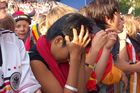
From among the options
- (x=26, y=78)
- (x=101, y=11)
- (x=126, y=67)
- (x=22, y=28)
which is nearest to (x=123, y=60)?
(x=126, y=67)

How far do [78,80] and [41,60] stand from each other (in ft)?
0.77

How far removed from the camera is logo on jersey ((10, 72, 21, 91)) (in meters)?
1.82

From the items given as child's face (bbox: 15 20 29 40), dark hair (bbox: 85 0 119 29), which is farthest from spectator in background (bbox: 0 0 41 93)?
child's face (bbox: 15 20 29 40)

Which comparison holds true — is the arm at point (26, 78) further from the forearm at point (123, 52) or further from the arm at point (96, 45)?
the forearm at point (123, 52)

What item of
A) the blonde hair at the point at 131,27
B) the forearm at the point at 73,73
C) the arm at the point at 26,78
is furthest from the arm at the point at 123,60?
the arm at the point at 26,78

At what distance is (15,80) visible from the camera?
1.83m

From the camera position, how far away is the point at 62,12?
2.55 meters

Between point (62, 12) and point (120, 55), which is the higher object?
point (62, 12)

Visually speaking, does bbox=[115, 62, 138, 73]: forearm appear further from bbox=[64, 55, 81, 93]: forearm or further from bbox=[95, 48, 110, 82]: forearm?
bbox=[64, 55, 81, 93]: forearm

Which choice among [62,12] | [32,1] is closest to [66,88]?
[62,12]

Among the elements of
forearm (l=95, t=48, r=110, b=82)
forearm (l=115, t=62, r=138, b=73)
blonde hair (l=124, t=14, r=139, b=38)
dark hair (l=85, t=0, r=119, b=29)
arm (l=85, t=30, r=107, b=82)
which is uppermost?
dark hair (l=85, t=0, r=119, b=29)

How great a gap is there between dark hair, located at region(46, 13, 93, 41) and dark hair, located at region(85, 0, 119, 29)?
96 centimetres

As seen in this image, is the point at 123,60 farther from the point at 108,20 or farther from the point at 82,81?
the point at 82,81

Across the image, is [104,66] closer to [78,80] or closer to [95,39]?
[95,39]
